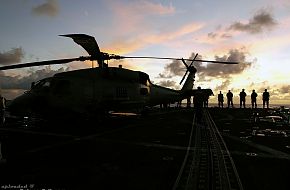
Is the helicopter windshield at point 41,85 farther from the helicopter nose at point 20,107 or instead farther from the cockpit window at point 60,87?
the helicopter nose at point 20,107

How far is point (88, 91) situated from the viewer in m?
17.0

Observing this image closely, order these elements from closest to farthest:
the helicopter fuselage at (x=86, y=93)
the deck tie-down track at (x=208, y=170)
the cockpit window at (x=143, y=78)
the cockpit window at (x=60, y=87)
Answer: the deck tie-down track at (x=208, y=170), the helicopter fuselage at (x=86, y=93), the cockpit window at (x=60, y=87), the cockpit window at (x=143, y=78)

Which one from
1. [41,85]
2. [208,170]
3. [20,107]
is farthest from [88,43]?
[208,170]

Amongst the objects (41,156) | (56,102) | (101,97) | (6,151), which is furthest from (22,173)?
(101,97)

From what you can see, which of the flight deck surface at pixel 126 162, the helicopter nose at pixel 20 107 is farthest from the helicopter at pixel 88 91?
the flight deck surface at pixel 126 162

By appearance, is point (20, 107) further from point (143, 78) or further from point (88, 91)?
point (143, 78)

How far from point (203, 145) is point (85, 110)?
355 inches

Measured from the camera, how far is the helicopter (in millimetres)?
15398

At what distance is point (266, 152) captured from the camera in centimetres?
962

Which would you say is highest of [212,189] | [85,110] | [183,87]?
[183,87]

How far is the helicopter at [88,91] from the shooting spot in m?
15.4

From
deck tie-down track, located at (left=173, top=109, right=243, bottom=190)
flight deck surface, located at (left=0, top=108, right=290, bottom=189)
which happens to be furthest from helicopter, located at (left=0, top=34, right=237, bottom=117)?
deck tie-down track, located at (left=173, top=109, right=243, bottom=190)

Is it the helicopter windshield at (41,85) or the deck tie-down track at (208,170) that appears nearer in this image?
the deck tie-down track at (208,170)

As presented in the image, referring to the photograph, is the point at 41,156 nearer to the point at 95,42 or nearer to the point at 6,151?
the point at 6,151
